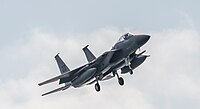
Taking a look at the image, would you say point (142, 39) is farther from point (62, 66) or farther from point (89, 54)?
point (62, 66)

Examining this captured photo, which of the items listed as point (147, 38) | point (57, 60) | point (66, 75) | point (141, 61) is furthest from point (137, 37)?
point (57, 60)

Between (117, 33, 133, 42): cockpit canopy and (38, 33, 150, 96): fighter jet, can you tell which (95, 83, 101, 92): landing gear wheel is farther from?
(117, 33, 133, 42): cockpit canopy

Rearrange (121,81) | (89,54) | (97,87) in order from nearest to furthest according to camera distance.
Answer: (121,81) < (97,87) < (89,54)

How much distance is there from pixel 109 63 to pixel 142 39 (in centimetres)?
481

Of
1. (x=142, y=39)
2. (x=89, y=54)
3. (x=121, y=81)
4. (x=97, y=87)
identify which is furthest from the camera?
(x=89, y=54)

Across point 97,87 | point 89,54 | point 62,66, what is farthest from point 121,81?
point 62,66

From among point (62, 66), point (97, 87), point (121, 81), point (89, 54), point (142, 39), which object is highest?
point (142, 39)

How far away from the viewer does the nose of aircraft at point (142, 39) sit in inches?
2416

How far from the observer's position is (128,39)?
6328cm

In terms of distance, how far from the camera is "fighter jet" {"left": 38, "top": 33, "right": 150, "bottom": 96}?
2474 inches

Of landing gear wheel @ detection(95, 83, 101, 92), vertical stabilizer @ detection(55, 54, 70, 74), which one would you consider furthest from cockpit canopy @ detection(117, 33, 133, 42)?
vertical stabilizer @ detection(55, 54, 70, 74)

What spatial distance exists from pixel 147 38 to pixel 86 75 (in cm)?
781

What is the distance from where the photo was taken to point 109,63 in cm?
6469

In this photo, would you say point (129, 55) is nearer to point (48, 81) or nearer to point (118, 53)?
point (118, 53)
